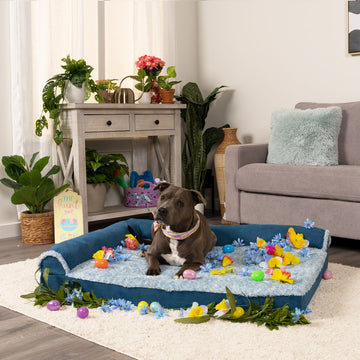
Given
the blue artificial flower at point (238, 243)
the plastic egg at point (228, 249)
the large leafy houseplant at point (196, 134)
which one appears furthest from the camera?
the large leafy houseplant at point (196, 134)

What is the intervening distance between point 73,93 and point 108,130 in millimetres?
344

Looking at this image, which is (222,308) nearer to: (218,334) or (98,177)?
(218,334)

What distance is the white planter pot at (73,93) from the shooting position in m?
3.47

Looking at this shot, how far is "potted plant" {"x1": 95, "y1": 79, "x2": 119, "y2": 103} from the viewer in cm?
366

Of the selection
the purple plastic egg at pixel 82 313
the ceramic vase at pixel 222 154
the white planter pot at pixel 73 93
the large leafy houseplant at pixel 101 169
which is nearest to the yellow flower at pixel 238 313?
the purple plastic egg at pixel 82 313

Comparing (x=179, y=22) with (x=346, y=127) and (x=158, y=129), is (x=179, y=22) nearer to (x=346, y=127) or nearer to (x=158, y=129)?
(x=158, y=129)

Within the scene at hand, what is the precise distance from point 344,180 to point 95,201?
172 cm

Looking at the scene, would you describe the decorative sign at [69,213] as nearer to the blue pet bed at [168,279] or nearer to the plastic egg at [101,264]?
the blue pet bed at [168,279]

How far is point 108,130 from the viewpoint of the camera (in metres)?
3.57

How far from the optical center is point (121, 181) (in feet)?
12.8

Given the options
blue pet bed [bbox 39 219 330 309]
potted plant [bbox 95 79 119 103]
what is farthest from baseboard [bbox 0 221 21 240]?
blue pet bed [bbox 39 219 330 309]

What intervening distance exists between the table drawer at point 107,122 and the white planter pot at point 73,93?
0.47 feet

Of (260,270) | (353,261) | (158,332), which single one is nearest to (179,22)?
(353,261)

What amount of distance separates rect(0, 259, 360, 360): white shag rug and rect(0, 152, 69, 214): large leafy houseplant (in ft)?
4.08
